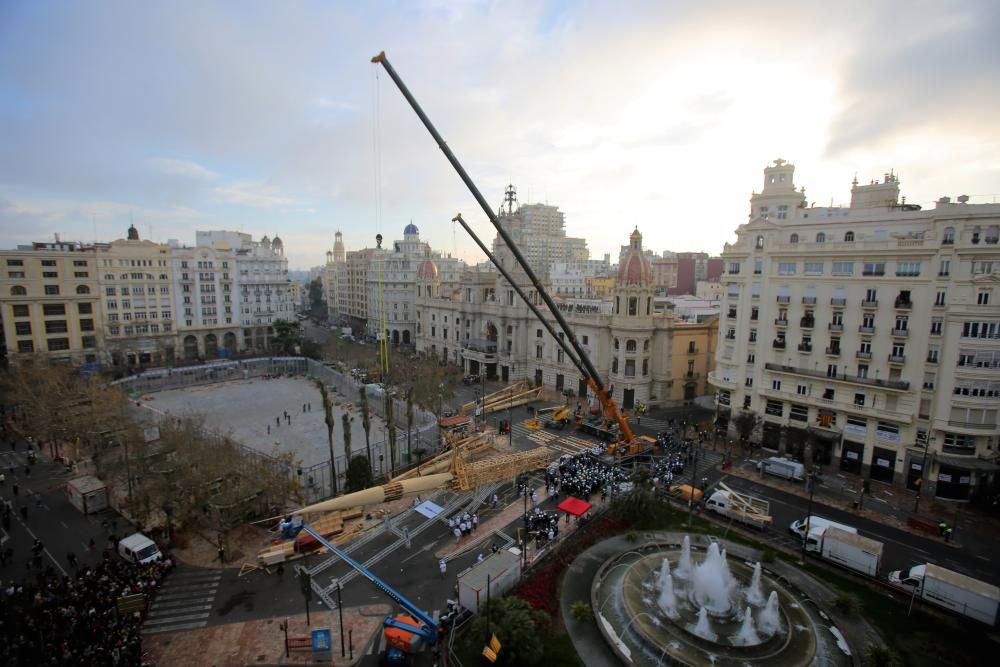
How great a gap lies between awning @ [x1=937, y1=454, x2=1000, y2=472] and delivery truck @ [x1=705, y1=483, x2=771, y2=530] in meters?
13.6

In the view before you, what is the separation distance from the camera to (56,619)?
2286 centimetres

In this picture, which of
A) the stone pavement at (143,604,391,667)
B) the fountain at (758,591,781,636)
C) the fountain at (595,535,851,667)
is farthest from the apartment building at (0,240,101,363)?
the fountain at (758,591,781,636)

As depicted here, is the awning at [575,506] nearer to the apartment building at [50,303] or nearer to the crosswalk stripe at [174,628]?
the crosswalk stripe at [174,628]

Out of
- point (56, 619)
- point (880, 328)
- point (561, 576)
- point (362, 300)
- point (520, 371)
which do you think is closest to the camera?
point (56, 619)

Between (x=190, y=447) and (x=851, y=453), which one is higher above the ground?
(x=190, y=447)

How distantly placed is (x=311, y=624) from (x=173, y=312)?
80263mm

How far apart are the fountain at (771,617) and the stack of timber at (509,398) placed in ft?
117

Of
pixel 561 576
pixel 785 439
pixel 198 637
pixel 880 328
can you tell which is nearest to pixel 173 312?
pixel 198 637

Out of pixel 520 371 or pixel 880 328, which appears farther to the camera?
pixel 520 371

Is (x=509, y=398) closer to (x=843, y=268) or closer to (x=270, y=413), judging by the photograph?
(x=270, y=413)

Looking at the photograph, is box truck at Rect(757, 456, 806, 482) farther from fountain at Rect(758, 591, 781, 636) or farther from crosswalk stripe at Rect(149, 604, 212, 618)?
crosswalk stripe at Rect(149, 604, 212, 618)

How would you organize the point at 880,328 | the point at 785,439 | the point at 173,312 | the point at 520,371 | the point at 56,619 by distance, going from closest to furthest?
the point at 56,619
the point at 880,328
the point at 785,439
the point at 520,371
the point at 173,312

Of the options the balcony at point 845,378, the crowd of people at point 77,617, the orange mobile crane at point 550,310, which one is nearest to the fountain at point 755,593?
the orange mobile crane at point 550,310

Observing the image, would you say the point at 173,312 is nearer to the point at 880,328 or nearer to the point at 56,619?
the point at 56,619
